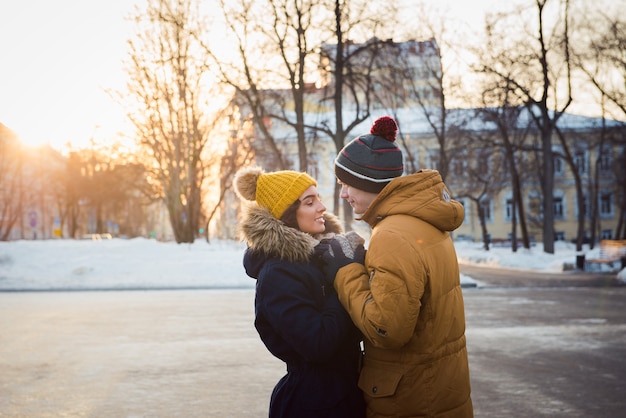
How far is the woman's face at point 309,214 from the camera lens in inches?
127

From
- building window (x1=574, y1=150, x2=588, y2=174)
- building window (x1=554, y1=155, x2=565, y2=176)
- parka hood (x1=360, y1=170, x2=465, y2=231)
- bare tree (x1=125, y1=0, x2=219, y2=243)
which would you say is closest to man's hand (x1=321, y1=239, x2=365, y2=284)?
parka hood (x1=360, y1=170, x2=465, y2=231)

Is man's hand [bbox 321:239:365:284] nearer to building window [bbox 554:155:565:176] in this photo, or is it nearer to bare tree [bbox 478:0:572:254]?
bare tree [bbox 478:0:572:254]

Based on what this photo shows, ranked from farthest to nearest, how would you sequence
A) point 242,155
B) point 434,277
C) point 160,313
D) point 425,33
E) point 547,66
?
point 242,155
point 425,33
point 547,66
point 160,313
point 434,277

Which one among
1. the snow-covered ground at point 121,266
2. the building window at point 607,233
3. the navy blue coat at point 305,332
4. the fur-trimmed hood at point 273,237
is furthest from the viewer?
the building window at point 607,233

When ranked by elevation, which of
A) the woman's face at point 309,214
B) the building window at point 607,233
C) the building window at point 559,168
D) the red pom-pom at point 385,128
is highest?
the building window at point 559,168

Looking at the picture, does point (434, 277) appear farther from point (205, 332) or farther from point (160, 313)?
point (160, 313)

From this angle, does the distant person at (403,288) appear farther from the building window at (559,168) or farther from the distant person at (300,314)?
the building window at (559,168)

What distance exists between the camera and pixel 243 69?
27.5 m

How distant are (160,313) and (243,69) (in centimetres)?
1443

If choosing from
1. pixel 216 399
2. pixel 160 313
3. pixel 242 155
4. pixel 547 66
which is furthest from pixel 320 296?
pixel 242 155

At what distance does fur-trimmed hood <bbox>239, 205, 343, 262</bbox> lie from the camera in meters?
3.01

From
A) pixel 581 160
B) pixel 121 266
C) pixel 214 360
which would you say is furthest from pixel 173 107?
pixel 581 160

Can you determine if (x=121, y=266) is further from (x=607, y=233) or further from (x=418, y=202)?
(x=607, y=233)

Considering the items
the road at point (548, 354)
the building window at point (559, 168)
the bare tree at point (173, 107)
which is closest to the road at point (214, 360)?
the road at point (548, 354)
